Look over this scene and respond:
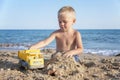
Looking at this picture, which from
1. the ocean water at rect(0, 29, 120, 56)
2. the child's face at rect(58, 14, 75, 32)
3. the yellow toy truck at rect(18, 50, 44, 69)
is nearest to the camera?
the yellow toy truck at rect(18, 50, 44, 69)

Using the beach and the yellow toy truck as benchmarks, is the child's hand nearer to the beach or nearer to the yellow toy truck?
the beach

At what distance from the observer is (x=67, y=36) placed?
365cm

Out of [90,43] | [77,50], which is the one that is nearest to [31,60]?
[77,50]

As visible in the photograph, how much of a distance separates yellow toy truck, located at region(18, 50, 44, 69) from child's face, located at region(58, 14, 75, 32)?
0.52 metres

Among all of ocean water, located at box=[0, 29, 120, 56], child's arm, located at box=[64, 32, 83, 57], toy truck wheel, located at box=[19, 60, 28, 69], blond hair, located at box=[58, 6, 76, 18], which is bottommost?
ocean water, located at box=[0, 29, 120, 56]

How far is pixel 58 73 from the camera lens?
302 centimetres

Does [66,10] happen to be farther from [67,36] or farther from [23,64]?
[23,64]

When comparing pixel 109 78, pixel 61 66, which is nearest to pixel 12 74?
pixel 61 66

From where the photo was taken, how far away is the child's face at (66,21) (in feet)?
11.2

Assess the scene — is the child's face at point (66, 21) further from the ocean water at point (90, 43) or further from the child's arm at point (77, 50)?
the ocean water at point (90, 43)

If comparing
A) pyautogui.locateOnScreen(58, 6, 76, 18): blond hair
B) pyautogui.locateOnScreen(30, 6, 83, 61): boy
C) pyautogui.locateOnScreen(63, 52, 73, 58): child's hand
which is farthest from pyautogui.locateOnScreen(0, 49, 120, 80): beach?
pyautogui.locateOnScreen(58, 6, 76, 18): blond hair

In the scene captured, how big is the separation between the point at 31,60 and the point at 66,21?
76 cm

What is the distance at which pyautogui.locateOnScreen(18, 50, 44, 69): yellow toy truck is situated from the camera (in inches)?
126

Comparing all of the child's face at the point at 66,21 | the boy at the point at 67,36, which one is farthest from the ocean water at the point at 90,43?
the child's face at the point at 66,21
